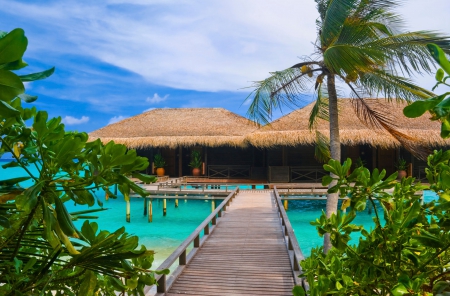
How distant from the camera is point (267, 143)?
15.0m

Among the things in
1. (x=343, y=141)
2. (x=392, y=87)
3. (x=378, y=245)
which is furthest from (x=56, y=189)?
(x=343, y=141)

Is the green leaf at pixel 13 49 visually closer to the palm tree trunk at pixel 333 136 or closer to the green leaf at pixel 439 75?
the green leaf at pixel 439 75

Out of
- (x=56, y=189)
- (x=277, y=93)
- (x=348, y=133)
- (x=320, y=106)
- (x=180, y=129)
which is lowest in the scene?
(x=56, y=189)

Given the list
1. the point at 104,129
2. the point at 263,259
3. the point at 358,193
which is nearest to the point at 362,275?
the point at 358,193

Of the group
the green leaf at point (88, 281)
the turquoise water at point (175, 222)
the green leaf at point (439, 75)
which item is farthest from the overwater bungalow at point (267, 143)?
the green leaf at point (439, 75)

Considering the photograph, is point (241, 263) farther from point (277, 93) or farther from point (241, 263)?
point (277, 93)

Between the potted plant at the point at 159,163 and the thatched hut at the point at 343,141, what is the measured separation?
5109mm

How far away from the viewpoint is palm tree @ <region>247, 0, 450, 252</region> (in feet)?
18.5

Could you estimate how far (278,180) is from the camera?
15250 mm

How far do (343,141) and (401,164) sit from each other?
3176 mm

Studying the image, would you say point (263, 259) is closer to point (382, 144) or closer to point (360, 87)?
point (360, 87)

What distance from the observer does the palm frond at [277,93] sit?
24.3 ft

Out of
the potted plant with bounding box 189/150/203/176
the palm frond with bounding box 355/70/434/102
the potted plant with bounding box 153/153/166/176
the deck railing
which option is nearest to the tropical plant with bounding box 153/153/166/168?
the potted plant with bounding box 153/153/166/176

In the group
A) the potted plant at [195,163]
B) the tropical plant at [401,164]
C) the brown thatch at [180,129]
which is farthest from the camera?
the potted plant at [195,163]
